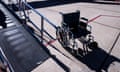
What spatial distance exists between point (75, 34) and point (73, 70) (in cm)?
195

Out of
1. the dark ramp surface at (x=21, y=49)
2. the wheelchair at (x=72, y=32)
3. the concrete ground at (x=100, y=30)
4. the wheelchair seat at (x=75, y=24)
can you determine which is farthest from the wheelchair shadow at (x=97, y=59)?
the dark ramp surface at (x=21, y=49)

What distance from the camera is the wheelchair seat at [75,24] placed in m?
8.68

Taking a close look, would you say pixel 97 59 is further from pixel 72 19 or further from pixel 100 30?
pixel 100 30

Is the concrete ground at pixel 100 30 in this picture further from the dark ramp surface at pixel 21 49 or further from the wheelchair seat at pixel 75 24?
the wheelchair seat at pixel 75 24

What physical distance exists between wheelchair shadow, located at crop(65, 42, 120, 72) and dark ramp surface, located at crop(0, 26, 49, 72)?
1.64m

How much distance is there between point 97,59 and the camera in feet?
26.6

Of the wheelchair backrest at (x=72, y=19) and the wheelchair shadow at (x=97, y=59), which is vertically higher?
the wheelchair backrest at (x=72, y=19)

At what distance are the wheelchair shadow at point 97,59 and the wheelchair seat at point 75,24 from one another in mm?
856

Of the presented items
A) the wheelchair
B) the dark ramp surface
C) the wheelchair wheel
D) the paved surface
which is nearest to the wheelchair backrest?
the wheelchair

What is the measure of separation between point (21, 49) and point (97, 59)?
341cm

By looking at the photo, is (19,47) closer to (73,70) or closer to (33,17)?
(73,70)

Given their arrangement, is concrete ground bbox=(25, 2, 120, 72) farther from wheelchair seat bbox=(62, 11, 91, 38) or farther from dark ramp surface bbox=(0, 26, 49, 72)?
wheelchair seat bbox=(62, 11, 91, 38)

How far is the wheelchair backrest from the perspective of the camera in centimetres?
877

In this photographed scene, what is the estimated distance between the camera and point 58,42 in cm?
953
